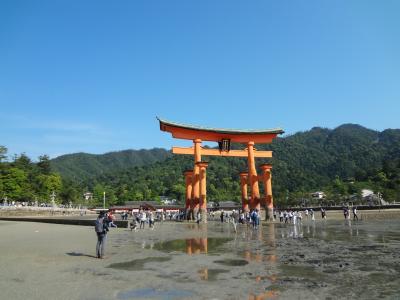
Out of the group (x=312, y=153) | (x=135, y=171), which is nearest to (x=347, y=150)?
(x=312, y=153)

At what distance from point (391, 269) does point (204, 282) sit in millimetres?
4722

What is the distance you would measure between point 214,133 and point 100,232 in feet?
102

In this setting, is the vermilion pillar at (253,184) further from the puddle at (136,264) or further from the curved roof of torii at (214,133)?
the puddle at (136,264)

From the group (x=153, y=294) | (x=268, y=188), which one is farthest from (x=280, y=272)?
(x=268, y=188)

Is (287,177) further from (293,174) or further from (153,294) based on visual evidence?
(153,294)

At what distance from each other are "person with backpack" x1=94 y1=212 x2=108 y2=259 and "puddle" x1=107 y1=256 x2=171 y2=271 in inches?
51.7

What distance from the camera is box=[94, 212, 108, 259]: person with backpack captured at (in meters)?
11.5

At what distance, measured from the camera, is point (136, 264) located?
10.2 m

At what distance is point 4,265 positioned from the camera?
1000cm

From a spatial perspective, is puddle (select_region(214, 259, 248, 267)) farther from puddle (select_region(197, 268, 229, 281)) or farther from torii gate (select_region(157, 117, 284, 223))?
torii gate (select_region(157, 117, 284, 223))

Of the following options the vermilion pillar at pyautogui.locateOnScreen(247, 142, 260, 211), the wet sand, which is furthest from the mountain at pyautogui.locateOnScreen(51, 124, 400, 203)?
the wet sand

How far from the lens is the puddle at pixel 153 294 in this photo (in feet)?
21.4

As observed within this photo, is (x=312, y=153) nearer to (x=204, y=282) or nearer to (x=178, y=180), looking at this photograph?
(x=178, y=180)

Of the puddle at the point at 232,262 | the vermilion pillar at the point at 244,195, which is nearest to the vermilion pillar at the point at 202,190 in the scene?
the vermilion pillar at the point at 244,195
